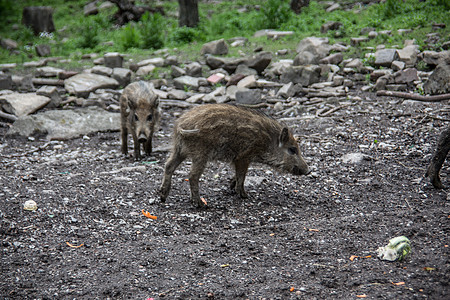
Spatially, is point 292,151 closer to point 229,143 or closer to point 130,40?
point 229,143

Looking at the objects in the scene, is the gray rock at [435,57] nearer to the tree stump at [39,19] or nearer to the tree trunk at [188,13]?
the tree trunk at [188,13]

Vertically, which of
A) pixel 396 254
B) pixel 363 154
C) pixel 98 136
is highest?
pixel 396 254

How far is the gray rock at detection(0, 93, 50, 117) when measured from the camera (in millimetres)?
9125

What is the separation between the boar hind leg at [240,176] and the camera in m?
5.63

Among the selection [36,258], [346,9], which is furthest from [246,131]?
[346,9]

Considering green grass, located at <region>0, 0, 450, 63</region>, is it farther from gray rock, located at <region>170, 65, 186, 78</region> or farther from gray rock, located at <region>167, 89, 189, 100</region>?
gray rock, located at <region>167, 89, 189, 100</region>

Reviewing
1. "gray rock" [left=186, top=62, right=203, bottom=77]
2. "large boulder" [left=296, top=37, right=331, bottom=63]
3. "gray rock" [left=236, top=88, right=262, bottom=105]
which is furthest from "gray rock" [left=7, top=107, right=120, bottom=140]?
"large boulder" [left=296, top=37, right=331, bottom=63]

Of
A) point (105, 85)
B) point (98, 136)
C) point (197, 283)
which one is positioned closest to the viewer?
point (197, 283)

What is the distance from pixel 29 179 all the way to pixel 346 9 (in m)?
13.8

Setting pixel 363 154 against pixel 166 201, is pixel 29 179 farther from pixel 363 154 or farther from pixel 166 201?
pixel 363 154

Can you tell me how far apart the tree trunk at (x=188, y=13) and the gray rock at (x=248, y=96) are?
737 centimetres

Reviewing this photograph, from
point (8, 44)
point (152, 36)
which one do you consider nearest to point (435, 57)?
point (152, 36)

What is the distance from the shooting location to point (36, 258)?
165 inches

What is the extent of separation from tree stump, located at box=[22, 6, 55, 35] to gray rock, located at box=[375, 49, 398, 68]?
42.9 ft
